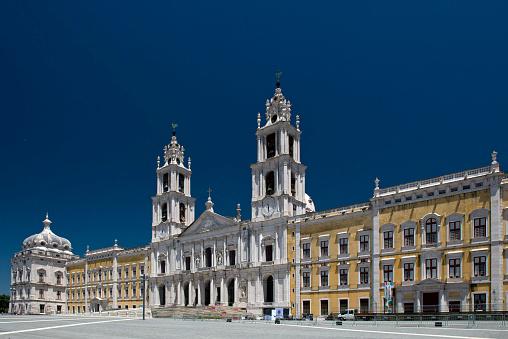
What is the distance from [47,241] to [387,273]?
295 feet

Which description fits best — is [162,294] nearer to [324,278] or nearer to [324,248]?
[324,278]

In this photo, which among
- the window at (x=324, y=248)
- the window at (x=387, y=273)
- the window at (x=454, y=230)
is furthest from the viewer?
the window at (x=324, y=248)

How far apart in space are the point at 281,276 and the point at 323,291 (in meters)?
6.77

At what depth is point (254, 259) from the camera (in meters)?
71.5

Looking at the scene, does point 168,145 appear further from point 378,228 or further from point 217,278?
point 378,228

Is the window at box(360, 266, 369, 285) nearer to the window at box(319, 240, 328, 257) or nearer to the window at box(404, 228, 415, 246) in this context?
the window at box(319, 240, 328, 257)

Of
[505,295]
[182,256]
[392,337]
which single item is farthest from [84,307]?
[392,337]

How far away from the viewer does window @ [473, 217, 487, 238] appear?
49.8m

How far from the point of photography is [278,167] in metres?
71.2

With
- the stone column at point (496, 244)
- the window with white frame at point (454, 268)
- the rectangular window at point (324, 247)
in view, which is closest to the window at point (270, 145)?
the rectangular window at point (324, 247)

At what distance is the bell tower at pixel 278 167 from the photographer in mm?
70250

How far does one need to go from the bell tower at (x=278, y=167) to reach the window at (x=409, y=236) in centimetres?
1736

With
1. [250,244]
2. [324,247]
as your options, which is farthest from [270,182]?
[324,247]

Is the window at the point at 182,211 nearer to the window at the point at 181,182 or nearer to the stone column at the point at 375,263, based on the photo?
the window at the point at 181,182
